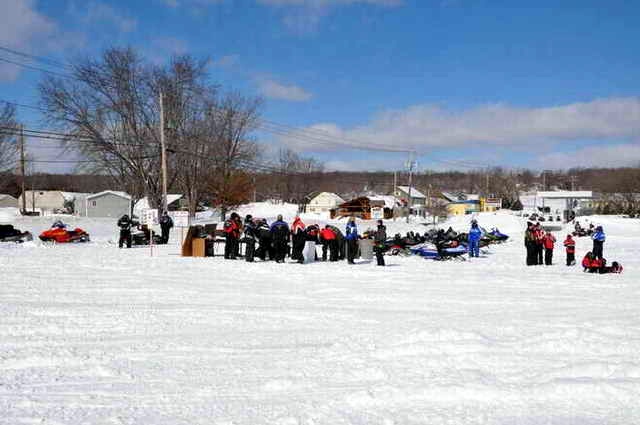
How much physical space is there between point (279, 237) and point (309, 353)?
12.4 m

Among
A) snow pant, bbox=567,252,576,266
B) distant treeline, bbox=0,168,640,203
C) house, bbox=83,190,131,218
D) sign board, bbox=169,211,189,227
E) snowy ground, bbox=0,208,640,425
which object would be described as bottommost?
snowy ground, bbox=0,208,640,425

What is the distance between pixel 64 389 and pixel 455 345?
4220 mm

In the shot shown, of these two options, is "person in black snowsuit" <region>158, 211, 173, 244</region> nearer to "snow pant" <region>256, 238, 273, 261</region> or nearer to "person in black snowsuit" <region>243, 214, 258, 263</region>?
"person in black snowsuit" <region>243, 214, 258, 263</region>

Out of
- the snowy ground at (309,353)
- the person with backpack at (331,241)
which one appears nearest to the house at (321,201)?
the person with backpack at (331,241)

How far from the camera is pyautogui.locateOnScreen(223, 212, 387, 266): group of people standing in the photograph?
19.2 m

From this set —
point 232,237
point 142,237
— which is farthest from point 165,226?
point 232,237

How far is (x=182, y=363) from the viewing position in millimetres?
6230

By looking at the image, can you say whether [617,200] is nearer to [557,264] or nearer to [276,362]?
[557,264]

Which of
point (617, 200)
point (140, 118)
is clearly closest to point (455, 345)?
point (140, 118)

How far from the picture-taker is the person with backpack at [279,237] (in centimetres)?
1906

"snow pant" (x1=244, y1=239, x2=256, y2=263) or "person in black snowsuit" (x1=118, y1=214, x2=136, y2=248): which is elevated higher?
"person in black snowsuit" (x1=118, y1=214, x2=136, y2=248)

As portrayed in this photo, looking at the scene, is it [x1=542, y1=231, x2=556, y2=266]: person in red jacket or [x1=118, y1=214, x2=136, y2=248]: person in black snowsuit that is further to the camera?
[x1=118, y1=214, x2=136, y2=248]: person in black snowsuit

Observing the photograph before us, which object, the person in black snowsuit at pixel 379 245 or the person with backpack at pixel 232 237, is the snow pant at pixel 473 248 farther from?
the person with backpack at pixel 232 237

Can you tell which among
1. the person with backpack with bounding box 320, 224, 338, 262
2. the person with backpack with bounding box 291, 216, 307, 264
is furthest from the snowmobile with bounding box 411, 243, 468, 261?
the person with backpack with bounding box 291, 216, 307, 264
